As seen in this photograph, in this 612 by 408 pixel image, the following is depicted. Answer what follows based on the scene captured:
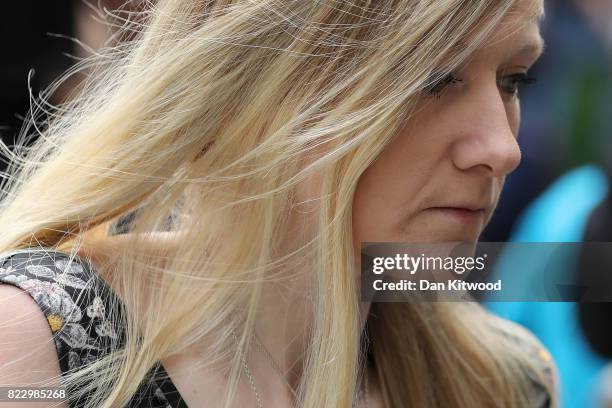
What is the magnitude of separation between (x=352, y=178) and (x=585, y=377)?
1030mm

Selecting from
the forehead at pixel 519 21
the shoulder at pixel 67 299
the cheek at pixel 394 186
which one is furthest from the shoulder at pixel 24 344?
the forehead at pixel 519 21

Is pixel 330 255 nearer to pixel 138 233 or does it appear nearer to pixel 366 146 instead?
pixel 366 146

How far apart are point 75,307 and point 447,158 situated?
0.49 meters

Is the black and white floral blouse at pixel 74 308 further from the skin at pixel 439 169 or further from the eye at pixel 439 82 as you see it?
the eye at pixel 439 82

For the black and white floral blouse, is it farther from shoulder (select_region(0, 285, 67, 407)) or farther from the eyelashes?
the eyelashes

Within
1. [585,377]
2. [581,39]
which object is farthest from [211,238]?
[581,39]

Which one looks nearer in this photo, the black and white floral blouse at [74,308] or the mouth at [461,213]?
the black and white floral blouse at [74,308]

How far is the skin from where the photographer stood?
87 cm

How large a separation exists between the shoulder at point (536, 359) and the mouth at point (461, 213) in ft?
1.17

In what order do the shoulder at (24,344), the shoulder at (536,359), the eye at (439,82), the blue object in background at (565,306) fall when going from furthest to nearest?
the blue object in background at (565,306), the shoulder at (536,359), the eye at (439,82), the shoulder at (24,344)

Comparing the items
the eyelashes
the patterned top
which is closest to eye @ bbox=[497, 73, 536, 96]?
the eyelashes

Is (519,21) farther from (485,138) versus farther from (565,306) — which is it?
(565,306)

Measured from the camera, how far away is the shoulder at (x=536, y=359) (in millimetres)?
1151

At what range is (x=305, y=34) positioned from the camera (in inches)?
33.1
